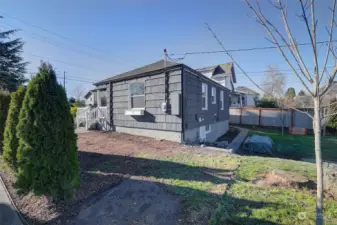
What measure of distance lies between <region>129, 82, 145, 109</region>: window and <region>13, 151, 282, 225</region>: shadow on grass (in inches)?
156

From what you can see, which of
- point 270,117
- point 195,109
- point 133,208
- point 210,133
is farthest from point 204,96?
point 270,117

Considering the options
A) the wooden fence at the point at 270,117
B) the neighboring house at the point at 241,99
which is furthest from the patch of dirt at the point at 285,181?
the neighboring house at the point at 241,99

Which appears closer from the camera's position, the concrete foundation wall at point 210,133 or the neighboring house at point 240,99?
the concrete foundation wall at point 210,133

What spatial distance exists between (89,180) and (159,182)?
159 cm

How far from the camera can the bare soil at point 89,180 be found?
297cm

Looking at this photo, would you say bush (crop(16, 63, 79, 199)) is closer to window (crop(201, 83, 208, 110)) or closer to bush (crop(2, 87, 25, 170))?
bush (crop(2, 87, 25, 170))

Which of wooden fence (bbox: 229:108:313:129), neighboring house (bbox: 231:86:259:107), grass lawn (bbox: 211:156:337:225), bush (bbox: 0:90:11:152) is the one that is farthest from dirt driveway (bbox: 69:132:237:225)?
neighboring house (bbox: 231:86:259:107)

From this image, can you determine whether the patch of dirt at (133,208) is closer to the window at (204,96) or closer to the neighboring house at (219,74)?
the window at (204,96)

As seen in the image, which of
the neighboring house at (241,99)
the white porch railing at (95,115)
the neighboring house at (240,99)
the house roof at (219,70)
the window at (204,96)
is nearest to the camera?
the window at (204,96)

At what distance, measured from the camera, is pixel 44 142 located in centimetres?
297

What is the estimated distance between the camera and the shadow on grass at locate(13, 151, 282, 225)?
279cm

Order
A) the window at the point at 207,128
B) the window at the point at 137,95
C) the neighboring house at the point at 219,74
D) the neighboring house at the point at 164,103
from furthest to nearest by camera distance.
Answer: the neighboring house at the point at 219,74
the window at the point at 207,128
the window at the point at 137,95
the neighboring house at the point at 164,103

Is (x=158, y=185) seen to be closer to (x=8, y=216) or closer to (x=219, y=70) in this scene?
(x=8, y=216)

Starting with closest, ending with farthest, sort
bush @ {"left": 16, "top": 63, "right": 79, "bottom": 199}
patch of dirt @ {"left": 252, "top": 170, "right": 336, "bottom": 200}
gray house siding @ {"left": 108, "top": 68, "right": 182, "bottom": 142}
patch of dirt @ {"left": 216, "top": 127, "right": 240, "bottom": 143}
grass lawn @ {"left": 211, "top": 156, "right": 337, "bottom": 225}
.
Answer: grass lawn @ {"left": 211, "top": 156, "right": 337, "bottom": 225}
bush @ {"left": 16, "top": 63, "right": 79, "bottom": 199}
patch of dirt @ {"left": 252, "top": 170, "right": 336, "bottom": 200}
gray house siding @ {"left": 108, "top": 68, "right": 182, "bottom": 142}
patch of dirt @ {"left": 216, "top": 127, "right": 240, "bottom": 143}
